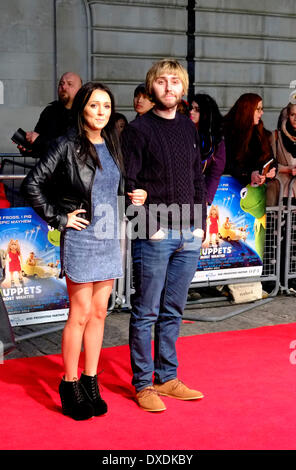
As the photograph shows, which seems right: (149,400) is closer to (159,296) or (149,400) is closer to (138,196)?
(159,296)

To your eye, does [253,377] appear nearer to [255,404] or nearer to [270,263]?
[255,404]

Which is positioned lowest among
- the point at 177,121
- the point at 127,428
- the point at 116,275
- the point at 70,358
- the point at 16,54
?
the point at 127,428

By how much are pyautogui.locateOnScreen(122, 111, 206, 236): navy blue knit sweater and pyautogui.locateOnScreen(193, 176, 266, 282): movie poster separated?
2506mm

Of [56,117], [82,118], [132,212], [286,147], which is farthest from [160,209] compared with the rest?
[286,147]

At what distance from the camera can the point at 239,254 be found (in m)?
7.35

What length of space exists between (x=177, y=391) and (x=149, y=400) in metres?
0.26

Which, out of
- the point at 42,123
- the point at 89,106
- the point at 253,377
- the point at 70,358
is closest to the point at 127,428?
the point at 70,358

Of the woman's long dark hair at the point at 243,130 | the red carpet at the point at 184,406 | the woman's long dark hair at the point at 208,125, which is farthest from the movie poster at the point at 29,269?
the woman's long dark hair at the point at 243,130

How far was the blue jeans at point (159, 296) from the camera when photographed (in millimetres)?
4543

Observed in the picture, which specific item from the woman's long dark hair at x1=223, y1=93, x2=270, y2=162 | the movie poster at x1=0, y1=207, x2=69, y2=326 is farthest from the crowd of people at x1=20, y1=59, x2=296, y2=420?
the woman's long dark hair at x1=223, y1=93, x2=270, y2=162

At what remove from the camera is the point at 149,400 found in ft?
14.9

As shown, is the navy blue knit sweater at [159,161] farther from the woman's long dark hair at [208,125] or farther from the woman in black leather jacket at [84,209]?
the woman's long dark hair at [208,125]

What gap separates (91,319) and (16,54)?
414 inches

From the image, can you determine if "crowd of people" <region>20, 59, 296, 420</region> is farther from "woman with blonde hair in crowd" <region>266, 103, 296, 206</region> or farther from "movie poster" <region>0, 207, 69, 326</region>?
"woman with blonde hair in crowd" <region>266, 103, 296, 206</region>
